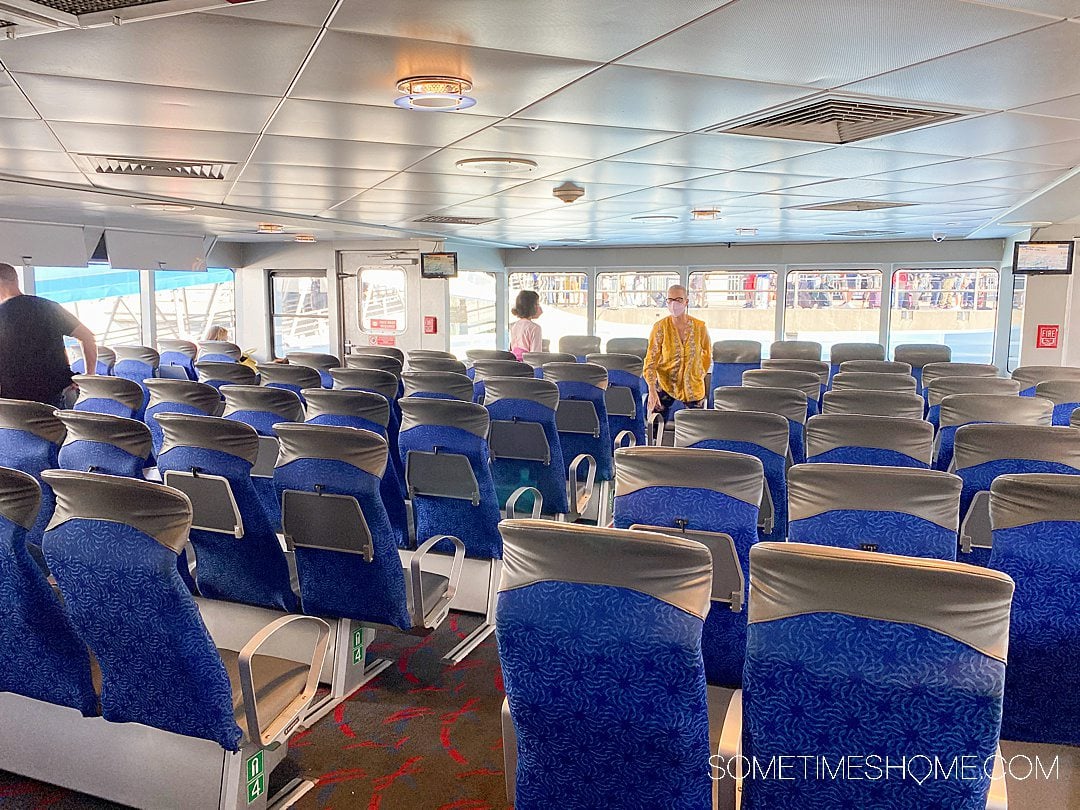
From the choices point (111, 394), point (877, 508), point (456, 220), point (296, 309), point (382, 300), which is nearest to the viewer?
point (877, 508)

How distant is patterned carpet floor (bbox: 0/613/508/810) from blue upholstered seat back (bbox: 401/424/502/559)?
0.53 meters

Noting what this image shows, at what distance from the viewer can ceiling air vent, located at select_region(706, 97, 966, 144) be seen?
11.9 feet

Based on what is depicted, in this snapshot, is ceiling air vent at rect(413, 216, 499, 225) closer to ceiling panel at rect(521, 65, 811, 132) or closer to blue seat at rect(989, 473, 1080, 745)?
ceiling panel at rect(521, 65, 811, 132)

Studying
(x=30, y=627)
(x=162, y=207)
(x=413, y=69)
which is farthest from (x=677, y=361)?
(x=162, y=207)

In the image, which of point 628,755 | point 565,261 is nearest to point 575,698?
point 628,755

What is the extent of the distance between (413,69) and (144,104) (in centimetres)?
141

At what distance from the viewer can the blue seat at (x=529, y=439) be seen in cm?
458

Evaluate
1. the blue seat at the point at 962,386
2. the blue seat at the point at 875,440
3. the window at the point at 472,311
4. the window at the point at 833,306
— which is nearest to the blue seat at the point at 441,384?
the blue seat at the point at 875,440

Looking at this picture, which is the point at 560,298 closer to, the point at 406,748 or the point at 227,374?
the point at 227,374

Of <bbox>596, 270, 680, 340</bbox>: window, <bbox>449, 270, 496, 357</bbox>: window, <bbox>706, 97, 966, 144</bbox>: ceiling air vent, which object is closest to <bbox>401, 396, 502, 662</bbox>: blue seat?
<bbox>706, 97, 966, 144</bbox>: ceiling air vent

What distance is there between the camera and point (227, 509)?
114 inches

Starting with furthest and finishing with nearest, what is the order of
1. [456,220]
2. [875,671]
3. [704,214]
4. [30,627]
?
[456,220] → [704,214] → [30,627] → [875,671]

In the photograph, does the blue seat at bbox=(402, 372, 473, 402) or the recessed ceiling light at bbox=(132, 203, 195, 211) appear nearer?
the blue seat at bbox=(402, 372, 473, 402)

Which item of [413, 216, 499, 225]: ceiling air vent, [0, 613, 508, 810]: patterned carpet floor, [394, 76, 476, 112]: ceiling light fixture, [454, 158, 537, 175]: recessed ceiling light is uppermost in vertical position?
[413, 216, 499, 225]: ceiling air vent
